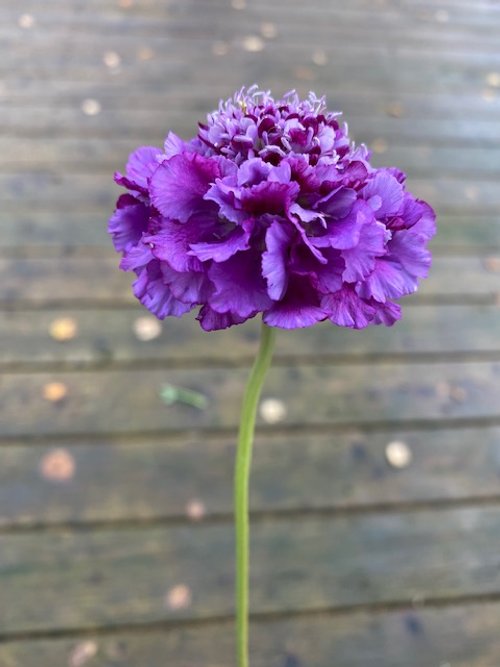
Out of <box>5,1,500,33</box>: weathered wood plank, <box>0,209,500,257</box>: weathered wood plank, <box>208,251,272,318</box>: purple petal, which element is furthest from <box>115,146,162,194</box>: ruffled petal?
<box>5,1,500,33</box>: weathered wood plank

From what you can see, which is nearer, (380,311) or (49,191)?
(380,311)

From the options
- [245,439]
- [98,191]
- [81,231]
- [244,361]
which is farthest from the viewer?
[98,191]

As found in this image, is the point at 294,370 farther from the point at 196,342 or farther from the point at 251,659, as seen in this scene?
the point at 251,659

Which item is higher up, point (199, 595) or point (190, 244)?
point (190, 244)

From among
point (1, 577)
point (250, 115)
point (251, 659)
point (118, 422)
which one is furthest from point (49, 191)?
point (250, 115)

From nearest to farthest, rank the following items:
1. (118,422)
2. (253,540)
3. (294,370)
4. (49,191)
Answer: (253,540) < (118,422) < (294,370) < (49,191)

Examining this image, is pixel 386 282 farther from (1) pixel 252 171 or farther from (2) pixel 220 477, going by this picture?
(2) pixel 220 477

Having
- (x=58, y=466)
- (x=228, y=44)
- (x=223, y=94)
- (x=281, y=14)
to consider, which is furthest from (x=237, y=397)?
(x=281, y=14)

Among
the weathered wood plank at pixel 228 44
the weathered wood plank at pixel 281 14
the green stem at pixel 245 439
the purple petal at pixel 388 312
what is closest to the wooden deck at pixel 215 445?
the weathered wood plank at pixel 228 44
